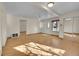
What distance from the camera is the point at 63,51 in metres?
1.44

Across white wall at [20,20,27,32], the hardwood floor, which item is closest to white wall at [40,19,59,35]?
the hardwood floor

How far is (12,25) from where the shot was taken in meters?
1.48

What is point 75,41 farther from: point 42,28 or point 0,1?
point 0,1

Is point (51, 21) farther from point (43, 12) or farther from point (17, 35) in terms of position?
point (17, 35)

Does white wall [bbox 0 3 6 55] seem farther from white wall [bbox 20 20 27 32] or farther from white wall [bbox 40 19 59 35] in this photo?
white wall [bbox 40 19 59 35]

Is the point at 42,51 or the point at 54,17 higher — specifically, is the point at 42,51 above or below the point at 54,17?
below

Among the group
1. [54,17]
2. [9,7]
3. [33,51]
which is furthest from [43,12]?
[33,51]

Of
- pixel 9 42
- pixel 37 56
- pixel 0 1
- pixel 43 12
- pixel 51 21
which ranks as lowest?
pixel 37 56

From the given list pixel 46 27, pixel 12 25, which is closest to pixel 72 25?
pixel 46 27

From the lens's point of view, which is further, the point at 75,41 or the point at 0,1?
the point at 75,41

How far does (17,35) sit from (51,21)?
1.84ft

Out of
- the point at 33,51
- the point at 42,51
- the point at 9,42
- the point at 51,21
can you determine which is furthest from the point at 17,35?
the point at 51,21

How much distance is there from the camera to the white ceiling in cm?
139

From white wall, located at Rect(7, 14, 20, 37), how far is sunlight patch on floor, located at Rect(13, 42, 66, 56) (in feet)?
0.81
